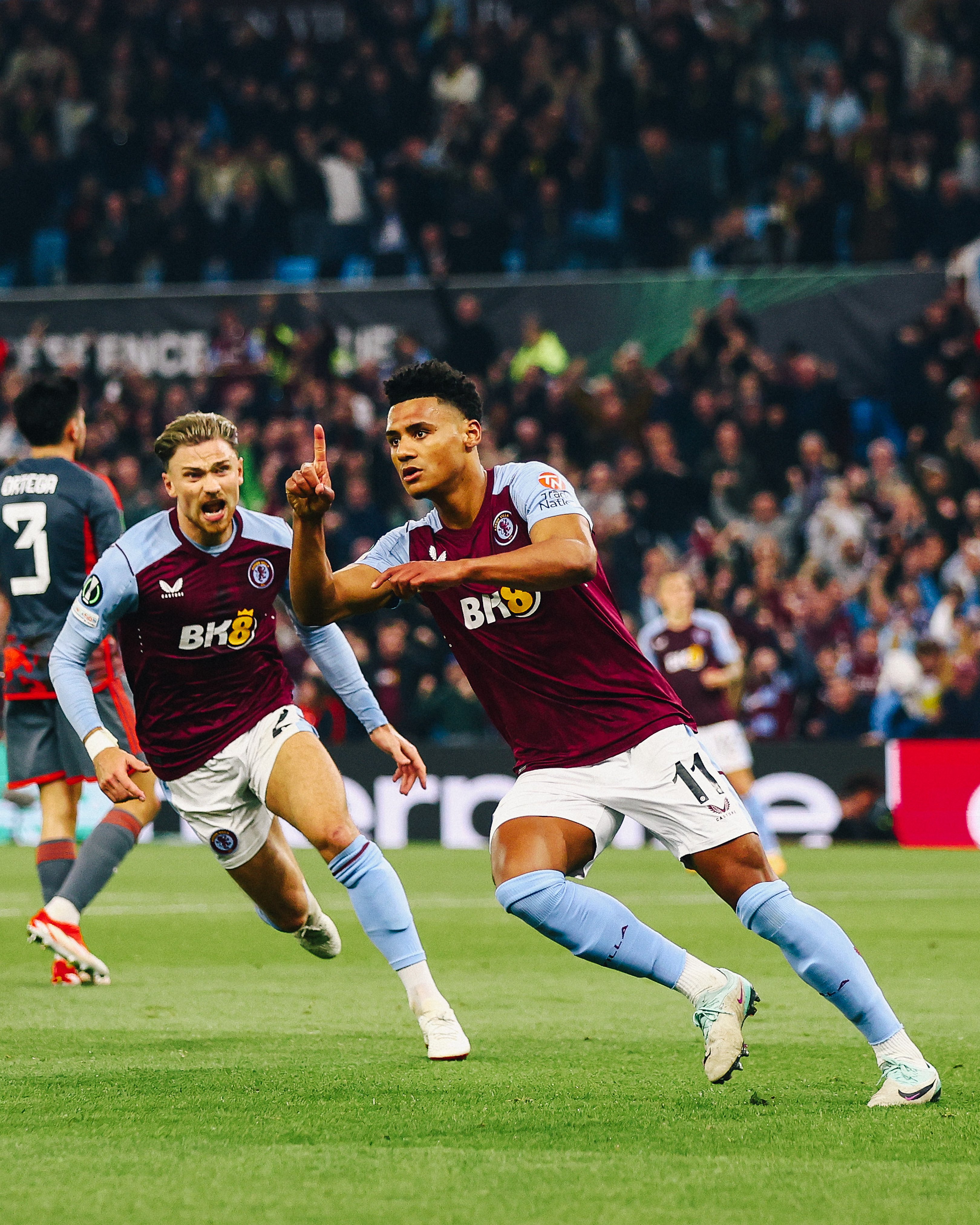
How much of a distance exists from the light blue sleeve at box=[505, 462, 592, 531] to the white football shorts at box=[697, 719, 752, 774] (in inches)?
325

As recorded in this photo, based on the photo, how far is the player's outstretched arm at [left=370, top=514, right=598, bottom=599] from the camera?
4.89 m

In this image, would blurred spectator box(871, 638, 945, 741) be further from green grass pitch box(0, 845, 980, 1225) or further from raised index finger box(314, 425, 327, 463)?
raised index finger box(314, 425, 327, 463)

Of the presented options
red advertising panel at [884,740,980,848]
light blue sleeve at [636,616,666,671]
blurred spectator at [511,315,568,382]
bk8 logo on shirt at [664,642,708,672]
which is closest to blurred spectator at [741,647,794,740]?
red advertising panel at [884,740,980,848]

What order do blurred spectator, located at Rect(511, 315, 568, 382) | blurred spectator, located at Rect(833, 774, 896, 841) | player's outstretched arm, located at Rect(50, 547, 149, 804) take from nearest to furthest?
player's outstretched arm, located at Rect(50, 547, 149, 804) < blurred spectator, located at Rect(833, 774, 896, 841) < blurred spectator, located at Rect(511, 315, 568, 382)

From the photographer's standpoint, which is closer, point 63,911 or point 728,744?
point 63,911

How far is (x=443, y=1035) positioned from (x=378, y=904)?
0.49 metres

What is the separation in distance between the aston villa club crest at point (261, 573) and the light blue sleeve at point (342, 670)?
15 cm

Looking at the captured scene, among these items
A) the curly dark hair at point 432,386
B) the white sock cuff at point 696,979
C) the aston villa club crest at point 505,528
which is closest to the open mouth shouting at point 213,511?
the curly dark hair at point 432,386

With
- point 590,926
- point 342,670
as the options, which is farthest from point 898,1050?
point 342,670

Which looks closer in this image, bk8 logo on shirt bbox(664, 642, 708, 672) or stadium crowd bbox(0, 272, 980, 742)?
bk8 logo on shirt bbox(664, 642, 708, 672)

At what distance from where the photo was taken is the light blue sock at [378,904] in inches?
236

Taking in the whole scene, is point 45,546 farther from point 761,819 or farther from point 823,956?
point 761,819

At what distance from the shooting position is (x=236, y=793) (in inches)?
255

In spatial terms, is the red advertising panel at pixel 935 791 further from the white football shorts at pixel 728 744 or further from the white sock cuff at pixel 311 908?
the white sock cuff at pixel 311 908
